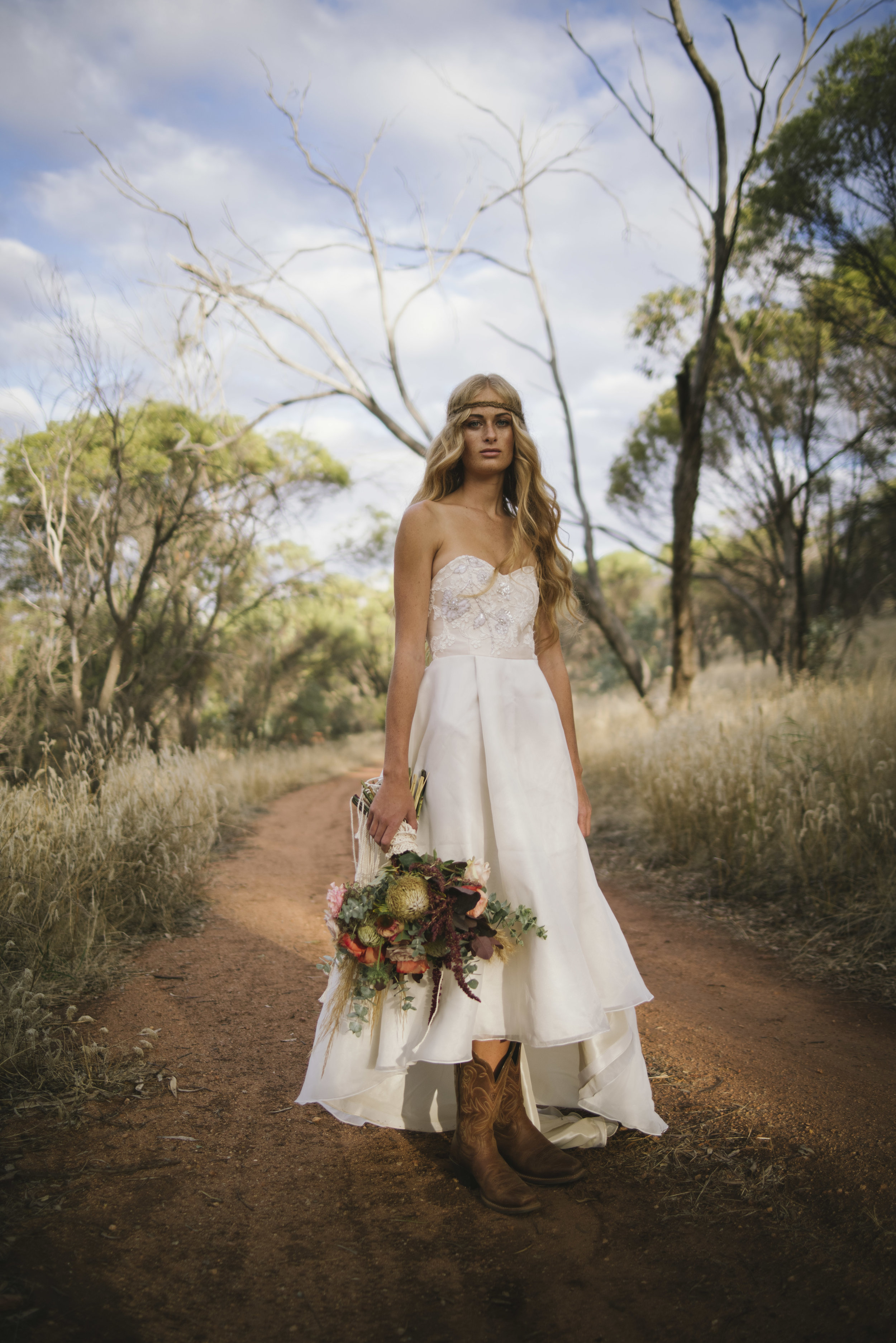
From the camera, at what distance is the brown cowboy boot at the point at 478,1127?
6.63 ft

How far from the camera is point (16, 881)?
347 cm

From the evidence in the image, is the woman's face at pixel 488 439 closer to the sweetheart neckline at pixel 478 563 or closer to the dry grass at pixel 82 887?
the sweetheart neckline at pixel 478 563

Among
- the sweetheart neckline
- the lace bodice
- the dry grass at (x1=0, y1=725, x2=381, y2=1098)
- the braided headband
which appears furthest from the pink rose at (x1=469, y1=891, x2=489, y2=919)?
the dry grass at (x1=0, y1=725, x2=381, y2=1098)

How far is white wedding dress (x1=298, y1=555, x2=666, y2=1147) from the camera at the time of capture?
1.98m

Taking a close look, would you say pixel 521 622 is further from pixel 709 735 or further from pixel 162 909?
pixel 709 735

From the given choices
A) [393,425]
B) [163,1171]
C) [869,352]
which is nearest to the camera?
[163,1171]

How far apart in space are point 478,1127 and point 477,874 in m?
0.75

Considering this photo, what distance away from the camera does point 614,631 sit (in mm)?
9586

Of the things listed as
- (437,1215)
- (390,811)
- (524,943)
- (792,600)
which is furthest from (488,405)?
(792,600)

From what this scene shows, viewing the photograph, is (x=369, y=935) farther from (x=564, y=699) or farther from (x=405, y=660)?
(x=564, y=699)

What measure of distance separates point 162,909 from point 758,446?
12.2 meters

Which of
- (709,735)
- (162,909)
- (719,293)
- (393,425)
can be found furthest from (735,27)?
(162,909)

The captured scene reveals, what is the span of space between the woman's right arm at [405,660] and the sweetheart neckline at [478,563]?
27mm

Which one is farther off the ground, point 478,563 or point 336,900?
point 478,563
